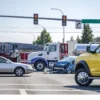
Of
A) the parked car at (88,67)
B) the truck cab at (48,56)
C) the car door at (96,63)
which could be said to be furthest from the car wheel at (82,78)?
the truck cab at (48,56)

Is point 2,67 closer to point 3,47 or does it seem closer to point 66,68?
point 66,68

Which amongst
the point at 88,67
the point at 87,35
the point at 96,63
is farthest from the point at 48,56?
the point at 87,35

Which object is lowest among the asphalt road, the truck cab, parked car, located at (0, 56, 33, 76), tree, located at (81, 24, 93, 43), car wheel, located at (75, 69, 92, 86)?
the asphalt road

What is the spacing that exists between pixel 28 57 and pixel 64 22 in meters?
5.41

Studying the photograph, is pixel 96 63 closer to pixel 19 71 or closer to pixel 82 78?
pixel 82 78

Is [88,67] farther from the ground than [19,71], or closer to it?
farther from the ground

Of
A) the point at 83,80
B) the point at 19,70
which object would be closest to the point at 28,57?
the point at 19,70

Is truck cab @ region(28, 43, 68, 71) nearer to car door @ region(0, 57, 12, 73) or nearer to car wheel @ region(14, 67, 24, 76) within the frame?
car wheel @ region(14, 67, 24, 76)

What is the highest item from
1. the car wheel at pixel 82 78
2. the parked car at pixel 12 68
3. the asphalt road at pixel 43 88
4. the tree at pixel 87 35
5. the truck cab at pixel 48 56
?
the tree at pixel 87 35

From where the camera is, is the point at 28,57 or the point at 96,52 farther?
the point at 28,57

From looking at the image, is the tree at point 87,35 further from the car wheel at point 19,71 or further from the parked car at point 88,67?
the parked car at point 88,67

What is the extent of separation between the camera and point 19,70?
28.4m

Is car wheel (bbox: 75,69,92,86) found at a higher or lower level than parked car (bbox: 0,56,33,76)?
lower

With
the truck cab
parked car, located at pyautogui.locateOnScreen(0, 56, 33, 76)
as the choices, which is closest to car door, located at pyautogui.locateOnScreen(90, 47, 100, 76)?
parked car, located at pyautogui.locateOnScreen(0, 56, 33, 76)
